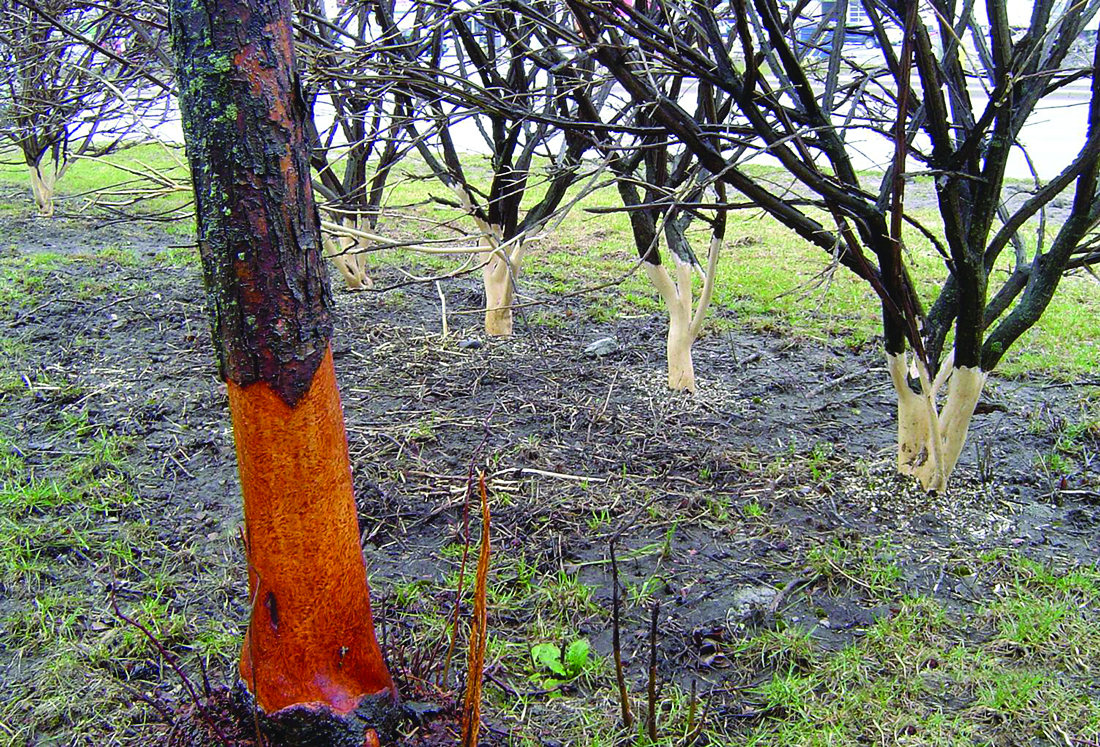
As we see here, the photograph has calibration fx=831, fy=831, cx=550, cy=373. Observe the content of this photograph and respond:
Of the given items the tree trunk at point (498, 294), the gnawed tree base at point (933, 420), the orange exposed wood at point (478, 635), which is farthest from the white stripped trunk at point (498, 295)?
the orange exposed wood at point (478, 635)

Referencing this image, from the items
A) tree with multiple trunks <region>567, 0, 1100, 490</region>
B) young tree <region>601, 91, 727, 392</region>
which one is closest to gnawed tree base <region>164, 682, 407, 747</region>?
tree with multiple trunks <region>567, 0, 1100, 490</region>

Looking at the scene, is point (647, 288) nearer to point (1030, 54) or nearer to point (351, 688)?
point (1030, 54)

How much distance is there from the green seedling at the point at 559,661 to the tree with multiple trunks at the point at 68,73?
6.67ft

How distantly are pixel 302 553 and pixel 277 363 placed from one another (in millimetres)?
388

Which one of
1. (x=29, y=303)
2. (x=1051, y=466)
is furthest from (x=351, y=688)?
(x=29, y=303)

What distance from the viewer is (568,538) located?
112 inches

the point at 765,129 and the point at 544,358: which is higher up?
the point at 765,129

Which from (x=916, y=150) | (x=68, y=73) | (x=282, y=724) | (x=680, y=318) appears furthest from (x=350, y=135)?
(x=282, y=724)

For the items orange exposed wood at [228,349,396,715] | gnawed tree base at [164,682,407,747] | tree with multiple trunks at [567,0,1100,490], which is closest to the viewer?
orange exposed wood at [228,349,396,715]

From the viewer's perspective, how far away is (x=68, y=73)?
5.90m

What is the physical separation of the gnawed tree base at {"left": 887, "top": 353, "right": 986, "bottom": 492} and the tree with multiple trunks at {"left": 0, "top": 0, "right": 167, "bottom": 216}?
8.90 ft

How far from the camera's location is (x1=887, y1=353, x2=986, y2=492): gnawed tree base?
2.87m

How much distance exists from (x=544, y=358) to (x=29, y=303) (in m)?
3.51

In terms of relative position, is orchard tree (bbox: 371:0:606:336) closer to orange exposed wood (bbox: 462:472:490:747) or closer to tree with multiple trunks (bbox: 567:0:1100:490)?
tree with multiple trunks (bbox: 567:0:1100:490)
